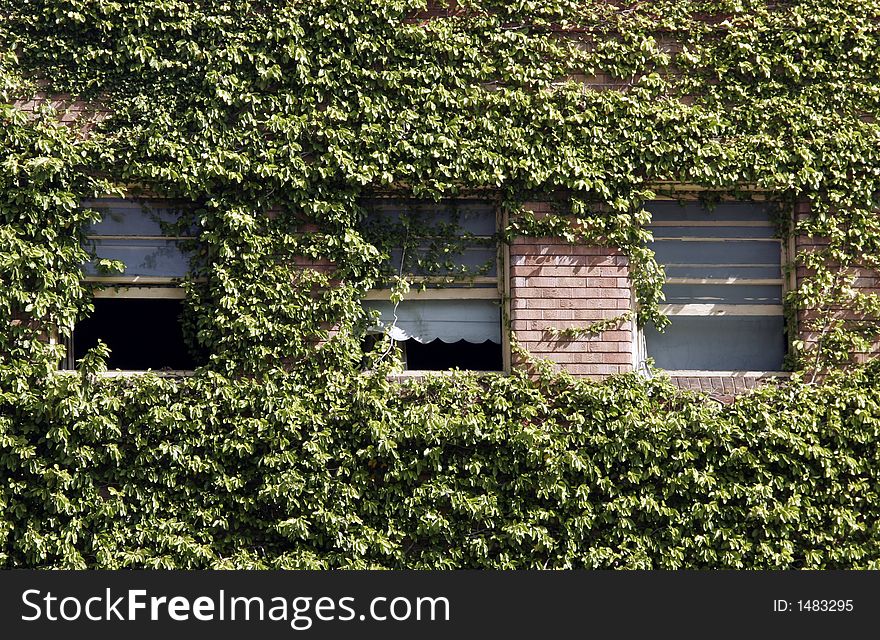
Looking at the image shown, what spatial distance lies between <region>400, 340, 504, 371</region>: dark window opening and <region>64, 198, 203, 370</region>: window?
69.6 inches

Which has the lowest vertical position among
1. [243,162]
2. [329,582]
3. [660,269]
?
[329,582]

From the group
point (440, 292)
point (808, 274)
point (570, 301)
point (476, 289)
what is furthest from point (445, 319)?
point (808, 274)

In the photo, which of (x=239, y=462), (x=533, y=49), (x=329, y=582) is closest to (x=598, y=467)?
(x=329, y=582)

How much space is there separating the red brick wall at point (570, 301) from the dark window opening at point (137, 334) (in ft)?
8.84

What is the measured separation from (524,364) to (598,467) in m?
0.97

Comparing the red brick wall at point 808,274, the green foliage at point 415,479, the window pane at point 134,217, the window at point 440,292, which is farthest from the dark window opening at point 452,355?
the red brick wall at point 808,274

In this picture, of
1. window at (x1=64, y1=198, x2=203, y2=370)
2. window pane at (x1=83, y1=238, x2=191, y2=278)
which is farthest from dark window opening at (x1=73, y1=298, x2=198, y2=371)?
window pane at (x1=83, y1=238, x2=191, y2=278)

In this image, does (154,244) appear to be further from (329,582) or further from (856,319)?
(856,319)

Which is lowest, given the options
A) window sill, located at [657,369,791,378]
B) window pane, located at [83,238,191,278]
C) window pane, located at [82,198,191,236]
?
window sill, located at [657,369,791,378]

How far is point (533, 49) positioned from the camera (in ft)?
23.5

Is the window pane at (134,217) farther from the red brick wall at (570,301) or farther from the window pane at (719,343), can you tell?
the window pane at (719,343)

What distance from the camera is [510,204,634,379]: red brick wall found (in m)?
7.07

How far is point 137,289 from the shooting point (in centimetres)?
719

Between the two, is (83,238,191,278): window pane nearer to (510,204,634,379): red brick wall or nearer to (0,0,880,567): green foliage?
(0,0,880,567): green foliage
